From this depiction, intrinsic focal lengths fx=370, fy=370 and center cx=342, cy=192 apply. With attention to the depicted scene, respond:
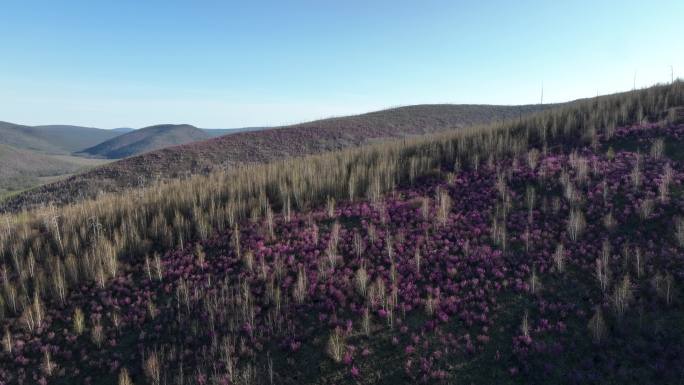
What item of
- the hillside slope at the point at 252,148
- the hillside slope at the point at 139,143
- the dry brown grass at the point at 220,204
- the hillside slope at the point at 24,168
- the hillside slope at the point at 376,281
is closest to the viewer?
the hillside slope at the point at 376,281

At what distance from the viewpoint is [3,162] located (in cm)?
6619

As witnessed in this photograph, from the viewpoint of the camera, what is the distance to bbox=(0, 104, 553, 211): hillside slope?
29.1 metres

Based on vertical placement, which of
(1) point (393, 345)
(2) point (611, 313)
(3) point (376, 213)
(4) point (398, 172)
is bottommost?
(1) point (393, 345)

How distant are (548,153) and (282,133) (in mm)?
34055

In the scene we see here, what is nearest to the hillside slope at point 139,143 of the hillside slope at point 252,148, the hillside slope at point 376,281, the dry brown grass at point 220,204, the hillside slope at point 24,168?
the hillside slope at point 24,168

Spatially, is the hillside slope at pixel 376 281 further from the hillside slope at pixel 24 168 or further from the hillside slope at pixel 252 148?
the hillside slope at pixel 24 168

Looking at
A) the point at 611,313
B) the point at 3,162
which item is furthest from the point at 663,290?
the point at 3,162

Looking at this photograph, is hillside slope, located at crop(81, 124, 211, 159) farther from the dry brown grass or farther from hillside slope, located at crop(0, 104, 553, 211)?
the dry brown grass

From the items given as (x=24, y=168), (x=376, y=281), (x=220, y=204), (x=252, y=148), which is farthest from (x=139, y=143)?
(x=376, y=281)

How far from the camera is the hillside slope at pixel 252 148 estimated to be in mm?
29109

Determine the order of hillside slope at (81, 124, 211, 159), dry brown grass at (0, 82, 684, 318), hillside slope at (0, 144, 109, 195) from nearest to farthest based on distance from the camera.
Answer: dry brown grass at (0, 82, 684, 318) < hillside slope at (0, 144, 109, 195) < hillside slope at (81, 124, 211, 159)

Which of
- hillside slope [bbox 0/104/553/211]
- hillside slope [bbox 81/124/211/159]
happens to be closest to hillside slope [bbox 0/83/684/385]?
hillside slope [bbox 0/104/553/211]

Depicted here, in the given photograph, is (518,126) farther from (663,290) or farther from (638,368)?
(638,368)

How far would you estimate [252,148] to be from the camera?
37.8 meters
